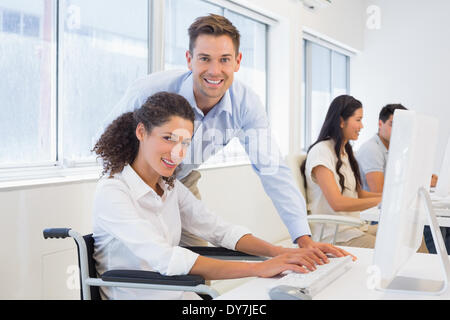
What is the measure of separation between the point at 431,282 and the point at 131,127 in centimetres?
89

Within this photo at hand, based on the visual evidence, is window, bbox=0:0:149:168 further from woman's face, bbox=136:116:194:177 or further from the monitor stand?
the monitor stand

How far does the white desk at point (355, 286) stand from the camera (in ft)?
3.48

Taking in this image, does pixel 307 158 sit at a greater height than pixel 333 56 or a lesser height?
lesser

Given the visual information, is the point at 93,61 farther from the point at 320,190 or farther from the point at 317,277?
the point at 317,277

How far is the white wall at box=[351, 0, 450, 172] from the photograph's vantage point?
18.0ft

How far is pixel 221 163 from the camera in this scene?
3.55 m

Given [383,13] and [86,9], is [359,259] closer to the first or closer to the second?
[86,9]

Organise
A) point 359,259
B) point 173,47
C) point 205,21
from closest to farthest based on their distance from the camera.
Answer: point 359,259, point 205,21, point 173,47

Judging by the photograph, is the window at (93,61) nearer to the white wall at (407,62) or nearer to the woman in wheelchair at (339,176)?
the woman in wheelchair at (339,176)

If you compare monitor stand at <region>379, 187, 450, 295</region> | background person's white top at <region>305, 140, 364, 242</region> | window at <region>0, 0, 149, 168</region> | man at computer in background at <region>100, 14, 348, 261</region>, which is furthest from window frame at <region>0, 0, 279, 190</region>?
monitor stand at <region>379, 187, 450, 295</region>

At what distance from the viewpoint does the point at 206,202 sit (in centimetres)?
311

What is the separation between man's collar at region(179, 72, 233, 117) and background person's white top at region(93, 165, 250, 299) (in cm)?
44
